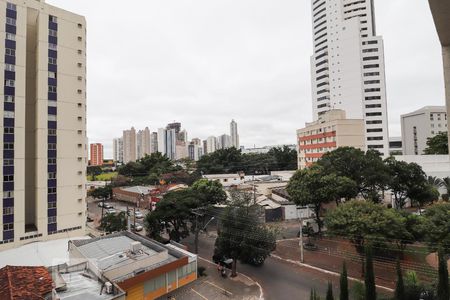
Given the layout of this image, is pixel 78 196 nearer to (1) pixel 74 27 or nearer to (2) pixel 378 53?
(1) pixel 74 27

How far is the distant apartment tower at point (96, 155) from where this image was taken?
5007 inches

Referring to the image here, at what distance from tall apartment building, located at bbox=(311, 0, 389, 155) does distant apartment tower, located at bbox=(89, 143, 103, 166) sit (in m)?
101

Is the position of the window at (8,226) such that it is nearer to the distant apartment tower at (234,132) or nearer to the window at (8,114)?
the window at (8,114)

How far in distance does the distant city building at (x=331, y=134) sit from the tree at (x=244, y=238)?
123ft

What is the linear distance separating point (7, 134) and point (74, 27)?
11937 mm

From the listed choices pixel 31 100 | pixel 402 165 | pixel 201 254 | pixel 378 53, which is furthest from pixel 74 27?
pixel 378 53

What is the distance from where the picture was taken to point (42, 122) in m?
24.1

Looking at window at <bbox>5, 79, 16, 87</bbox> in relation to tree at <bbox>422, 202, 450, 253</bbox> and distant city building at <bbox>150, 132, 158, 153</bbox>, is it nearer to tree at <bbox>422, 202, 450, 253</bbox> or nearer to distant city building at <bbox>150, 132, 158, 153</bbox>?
tree at <bbox>422, 202, 450, 253</bbox>

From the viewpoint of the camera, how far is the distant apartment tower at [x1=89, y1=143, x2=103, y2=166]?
127 metres

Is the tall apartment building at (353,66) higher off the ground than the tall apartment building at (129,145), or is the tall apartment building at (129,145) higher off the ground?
the tall apartment building at (353,66)

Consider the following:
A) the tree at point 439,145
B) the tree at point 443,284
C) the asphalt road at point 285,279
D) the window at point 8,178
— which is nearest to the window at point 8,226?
the window at point 8,178

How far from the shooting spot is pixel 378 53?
2542 inches

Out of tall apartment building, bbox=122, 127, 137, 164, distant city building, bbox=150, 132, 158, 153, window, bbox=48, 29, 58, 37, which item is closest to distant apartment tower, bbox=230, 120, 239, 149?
distant city building, bbox=150, 132, 158, 153

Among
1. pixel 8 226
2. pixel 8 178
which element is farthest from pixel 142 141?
pixel 8 226
